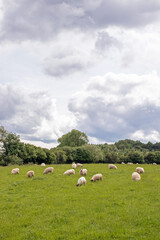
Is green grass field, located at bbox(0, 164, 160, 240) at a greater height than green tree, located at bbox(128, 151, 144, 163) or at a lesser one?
lesser

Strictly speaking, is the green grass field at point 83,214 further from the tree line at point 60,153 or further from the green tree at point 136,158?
the green tree at point 136,158

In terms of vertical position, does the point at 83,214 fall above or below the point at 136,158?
below

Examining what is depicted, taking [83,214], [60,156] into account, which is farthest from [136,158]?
[83,214]

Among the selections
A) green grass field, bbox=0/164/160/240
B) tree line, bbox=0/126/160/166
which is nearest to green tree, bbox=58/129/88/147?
tree line, bbox=0/126/160/166

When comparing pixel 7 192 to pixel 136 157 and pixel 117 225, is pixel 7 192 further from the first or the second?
pixel 136 157

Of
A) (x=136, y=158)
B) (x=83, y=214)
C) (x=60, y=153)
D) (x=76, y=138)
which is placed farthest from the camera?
(x=76, y=138)

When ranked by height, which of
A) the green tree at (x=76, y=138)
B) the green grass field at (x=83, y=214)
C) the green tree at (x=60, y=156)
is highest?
the green tree at (x=76, y=138)

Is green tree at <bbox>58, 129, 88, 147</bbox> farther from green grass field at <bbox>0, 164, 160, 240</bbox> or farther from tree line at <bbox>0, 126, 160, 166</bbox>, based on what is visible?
green grass field at <bbox>0, 164, 160, 240</bbox>

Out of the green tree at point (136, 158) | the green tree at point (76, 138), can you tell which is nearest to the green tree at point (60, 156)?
the green tree at point (76, 138)

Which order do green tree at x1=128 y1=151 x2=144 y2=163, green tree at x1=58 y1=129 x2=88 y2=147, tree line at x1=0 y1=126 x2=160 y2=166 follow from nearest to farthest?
tree line at x1=0 y1=126 x2=160 y2=166, green tree at x1=128 y1=151 x2=144 y2=163, green tree at x1=58 y1=129 x2=88 y2=147

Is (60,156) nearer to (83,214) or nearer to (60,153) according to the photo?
(60,153)

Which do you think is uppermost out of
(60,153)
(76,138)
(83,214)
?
(76,138)

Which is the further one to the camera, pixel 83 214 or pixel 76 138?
pixel 76 138

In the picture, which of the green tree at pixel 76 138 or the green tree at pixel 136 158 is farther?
the green tree at pixel 76 138
